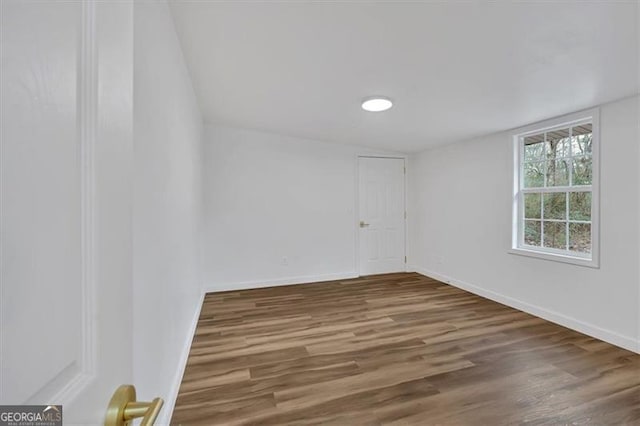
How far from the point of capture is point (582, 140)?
2.79 meters

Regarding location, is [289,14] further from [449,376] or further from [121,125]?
[449,376]

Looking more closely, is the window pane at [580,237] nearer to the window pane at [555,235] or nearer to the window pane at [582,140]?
the window pane at [555,235]

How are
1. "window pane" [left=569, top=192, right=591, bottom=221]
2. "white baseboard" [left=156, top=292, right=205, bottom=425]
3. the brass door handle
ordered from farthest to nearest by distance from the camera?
"window pane" [left=569, top=192, right=591, bottom=221]
"white baseboard" [left=156, top=292, right=205, bottom=425]
the brass door handle

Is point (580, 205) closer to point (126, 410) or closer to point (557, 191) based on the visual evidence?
point (557, 191)

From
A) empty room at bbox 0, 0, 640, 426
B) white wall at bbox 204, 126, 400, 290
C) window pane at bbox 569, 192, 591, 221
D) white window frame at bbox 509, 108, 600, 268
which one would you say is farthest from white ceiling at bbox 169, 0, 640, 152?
white wall at bbox 204, 126, 400, 290

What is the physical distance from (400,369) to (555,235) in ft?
7.64

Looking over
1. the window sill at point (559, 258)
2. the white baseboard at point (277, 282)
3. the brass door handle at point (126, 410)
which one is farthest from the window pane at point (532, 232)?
the brass door handle at point (126, 410)

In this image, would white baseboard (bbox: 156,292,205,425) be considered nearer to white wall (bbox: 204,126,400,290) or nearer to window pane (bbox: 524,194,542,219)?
white wall (bbox: 204,126,400,290)

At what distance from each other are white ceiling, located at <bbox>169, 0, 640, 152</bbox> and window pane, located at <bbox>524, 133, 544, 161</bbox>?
0.39 m

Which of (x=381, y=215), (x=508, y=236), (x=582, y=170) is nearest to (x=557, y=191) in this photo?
(x=582, y=170)

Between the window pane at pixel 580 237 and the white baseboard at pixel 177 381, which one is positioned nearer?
the white baseboard at pixel 177 381

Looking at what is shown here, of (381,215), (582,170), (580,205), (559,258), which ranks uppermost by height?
(582,170)

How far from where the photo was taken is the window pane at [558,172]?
9.56ft

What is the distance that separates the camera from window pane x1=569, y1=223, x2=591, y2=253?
8.93 ft
